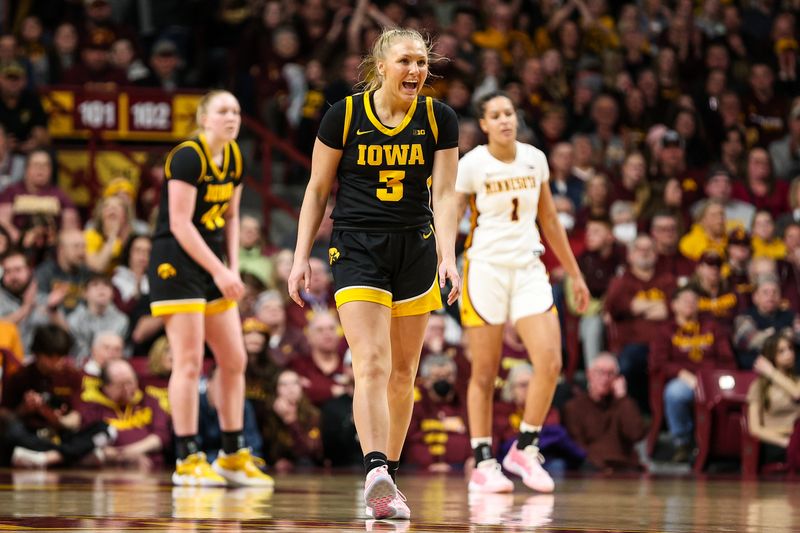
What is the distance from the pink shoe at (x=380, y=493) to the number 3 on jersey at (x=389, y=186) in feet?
3.82

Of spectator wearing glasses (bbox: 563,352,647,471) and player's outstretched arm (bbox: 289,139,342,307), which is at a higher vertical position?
player's outstretched arm (bbox: 289,139,342,307)

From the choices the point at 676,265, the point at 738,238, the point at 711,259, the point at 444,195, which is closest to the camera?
the point at 444,195

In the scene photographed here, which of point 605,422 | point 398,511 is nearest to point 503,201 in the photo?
point 398,511

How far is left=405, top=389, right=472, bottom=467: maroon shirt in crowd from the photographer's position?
11414 millimetres

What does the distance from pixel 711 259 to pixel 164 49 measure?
20.8 ft

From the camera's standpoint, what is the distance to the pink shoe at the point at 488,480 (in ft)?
27.0

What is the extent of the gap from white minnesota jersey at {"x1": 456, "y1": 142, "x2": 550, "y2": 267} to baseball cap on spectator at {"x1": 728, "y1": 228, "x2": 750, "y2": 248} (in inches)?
216

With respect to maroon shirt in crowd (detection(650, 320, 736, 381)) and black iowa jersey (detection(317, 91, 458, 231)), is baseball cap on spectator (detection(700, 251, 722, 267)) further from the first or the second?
black iowa jersey (detection(317, 91, 458, 231))

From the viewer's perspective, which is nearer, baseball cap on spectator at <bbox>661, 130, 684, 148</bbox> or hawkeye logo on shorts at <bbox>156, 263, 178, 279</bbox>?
hawkeye logo on shorts at <bbox>156, 263, 178, 279</bbox>

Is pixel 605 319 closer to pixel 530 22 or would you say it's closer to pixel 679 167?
pixel 679 167

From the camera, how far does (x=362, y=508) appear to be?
6.55 m

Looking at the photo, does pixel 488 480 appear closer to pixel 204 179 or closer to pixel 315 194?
pixel 204 179

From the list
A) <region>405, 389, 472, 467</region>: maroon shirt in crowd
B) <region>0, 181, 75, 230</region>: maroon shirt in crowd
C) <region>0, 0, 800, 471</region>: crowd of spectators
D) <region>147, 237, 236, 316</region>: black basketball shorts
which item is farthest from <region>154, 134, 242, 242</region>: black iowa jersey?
<region>0, 181, 75, 230</region>: maroon shirt in crowd

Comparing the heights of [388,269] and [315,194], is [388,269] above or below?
below
